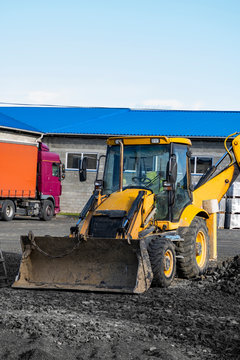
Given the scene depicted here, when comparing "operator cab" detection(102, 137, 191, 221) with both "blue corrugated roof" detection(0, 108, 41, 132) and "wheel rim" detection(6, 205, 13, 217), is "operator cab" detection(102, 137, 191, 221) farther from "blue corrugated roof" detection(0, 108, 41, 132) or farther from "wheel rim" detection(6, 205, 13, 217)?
"blue corrugated roof" detection(0, 108, 41, 132)

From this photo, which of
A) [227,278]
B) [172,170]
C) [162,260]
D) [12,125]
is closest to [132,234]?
[162,260]

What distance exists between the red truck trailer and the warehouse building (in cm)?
269

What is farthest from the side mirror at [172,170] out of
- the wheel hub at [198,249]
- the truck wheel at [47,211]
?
the truck wheel at [47,211]

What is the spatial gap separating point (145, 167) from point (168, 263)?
1.88m

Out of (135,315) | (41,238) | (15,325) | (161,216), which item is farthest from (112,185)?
(15,325)

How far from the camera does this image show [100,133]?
32.2m

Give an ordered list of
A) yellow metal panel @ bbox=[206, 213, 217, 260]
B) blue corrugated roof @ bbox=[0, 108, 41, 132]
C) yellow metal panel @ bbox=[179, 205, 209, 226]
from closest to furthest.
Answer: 1. yellow metal panel @ bbox=[179, 205, 209, 226]
2. yellow metal panel @ bbox=[206, 213, 217, 260]
3. blue corrugated roof @ bbox=[0, 108, 41, 132]

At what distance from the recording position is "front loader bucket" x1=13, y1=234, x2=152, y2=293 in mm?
9297

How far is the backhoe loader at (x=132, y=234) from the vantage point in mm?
9500

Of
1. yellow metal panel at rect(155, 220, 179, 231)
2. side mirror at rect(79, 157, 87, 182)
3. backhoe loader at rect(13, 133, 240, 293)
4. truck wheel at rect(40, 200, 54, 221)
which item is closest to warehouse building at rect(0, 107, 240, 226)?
truck wheel at rect(40, 200, 54, 221)

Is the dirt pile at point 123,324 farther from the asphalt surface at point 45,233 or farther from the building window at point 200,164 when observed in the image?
the building window at point 200,164

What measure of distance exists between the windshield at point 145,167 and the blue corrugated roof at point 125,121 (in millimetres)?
20507

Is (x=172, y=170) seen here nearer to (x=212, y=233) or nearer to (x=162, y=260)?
(x=162, y=260)

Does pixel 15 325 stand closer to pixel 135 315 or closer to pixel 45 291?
pixel 135 315
